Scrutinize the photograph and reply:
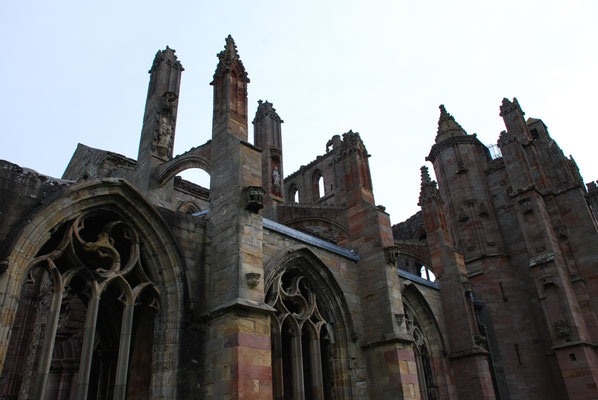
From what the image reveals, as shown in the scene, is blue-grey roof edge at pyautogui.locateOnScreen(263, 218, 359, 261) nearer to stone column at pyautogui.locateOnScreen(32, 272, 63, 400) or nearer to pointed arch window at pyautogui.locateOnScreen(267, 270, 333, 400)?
pointed arch window at pyautogui.locateOnScreen(267, 270, 333, 400)

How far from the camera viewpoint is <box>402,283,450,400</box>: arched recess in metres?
12.6

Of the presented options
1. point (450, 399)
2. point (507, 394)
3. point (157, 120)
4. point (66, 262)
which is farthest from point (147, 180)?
point (507, 394)

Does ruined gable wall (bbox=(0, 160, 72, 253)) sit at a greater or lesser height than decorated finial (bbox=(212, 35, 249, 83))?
lesser

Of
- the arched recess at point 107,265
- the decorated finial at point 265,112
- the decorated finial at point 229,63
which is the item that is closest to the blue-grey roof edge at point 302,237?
the arched recess at point 107,265

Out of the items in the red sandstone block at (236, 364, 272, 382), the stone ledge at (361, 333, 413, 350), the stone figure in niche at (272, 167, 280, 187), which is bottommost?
the red sandstone block at (236, 364, 272, 382)

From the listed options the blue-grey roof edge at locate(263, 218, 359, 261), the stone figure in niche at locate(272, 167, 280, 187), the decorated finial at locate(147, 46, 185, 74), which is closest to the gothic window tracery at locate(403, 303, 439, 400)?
the blue-grey roof edge at locate(263, 218, 359, 261)

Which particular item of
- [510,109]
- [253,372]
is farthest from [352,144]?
[510,109]

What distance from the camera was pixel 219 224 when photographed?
8.30 meters

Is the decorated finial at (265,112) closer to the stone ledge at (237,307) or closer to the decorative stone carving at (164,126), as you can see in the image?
the decorative stone carving at (164,126)

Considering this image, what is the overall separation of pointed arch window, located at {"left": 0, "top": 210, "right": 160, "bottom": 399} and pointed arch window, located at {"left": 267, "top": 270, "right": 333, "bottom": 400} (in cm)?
238

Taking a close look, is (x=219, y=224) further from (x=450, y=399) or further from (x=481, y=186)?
(x=481, y=186)

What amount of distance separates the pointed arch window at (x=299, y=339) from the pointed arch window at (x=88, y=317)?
7.79 ft

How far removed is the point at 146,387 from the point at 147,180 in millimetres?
5448

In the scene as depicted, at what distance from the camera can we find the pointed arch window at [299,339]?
872cm
